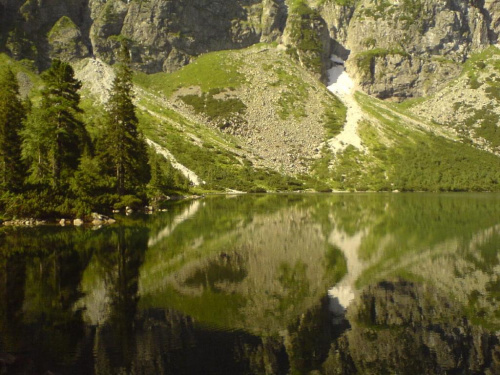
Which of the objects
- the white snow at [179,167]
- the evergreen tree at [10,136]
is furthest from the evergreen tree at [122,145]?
the white snow at [179,167]

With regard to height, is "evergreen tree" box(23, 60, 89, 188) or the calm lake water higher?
"evergreen tree" box(23, 60, 89, 188)

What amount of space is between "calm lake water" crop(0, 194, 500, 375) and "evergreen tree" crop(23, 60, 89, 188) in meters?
21.7

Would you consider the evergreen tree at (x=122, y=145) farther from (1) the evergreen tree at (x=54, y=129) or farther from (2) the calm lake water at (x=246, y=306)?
(2) the calm lake water at (x=246, y=306)

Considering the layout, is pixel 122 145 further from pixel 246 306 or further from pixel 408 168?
pixel 408 168

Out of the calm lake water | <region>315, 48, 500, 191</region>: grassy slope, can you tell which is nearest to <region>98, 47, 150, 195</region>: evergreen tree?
the calm lake water

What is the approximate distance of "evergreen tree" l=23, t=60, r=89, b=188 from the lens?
184ft

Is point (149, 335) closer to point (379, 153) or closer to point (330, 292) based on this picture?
point (330, 292)

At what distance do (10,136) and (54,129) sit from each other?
17.2 feet

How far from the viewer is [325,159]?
582 feet

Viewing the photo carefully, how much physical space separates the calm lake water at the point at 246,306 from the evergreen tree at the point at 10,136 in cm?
1377

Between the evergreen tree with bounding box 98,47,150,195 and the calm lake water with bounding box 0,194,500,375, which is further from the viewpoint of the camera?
the evergreen tree with bounding box 98,47,150,195

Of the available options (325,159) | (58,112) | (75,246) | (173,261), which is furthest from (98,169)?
(325,159)

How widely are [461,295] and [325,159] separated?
157292 millimetres

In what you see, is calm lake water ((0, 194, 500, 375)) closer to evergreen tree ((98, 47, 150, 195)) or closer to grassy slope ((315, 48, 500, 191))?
evergreen tree ((98, 47, 150, 195))
